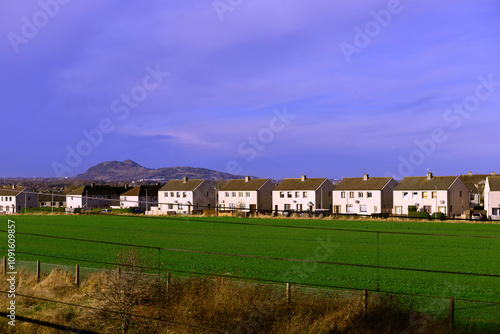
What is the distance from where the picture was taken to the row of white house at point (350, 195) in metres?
79.9

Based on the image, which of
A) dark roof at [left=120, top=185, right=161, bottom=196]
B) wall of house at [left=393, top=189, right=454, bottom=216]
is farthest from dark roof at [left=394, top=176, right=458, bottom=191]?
dark roof at [left=120, top=185, right=161, bottom=196]

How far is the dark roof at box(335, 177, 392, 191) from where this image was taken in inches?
3422

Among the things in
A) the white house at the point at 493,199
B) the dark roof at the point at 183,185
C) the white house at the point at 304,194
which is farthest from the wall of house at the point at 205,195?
the white house at the point at 493,199

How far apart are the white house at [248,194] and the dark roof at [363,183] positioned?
15.6 m

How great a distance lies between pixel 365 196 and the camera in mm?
87250

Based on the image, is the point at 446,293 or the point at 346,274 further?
the point at 346,274

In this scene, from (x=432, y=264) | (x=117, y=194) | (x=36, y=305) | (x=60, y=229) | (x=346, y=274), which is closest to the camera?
(x=36, y=305)

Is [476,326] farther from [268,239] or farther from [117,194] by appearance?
[117,194]

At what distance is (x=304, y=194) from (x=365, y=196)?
38.0 feet

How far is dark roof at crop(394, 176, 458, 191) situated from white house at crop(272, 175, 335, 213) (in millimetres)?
14379

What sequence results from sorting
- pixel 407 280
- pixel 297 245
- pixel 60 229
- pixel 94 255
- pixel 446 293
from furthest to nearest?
pixel 60 229 < pixel 297 245 < pixel 94 255 < pixel 407 280 < pixel 446 293

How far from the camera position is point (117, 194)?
138375 mm

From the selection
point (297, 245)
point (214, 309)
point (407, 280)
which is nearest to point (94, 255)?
point (297, 245)

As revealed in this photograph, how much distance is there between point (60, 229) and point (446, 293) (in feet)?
156
